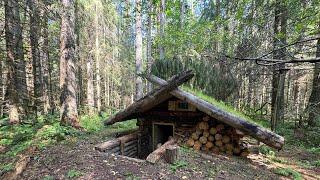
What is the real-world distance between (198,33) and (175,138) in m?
10.4

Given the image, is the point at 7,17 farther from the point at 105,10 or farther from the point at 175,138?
the point at 105,10

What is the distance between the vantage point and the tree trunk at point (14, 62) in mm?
10041

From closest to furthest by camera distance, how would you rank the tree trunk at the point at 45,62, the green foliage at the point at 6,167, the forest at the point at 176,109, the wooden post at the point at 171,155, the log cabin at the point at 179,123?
the forest at the point at 176,109 < the wooden post at the point at 171,155 < the green foliage at the point at 6,167 < the log cabin at the point at 179,123 < the tree trunk at the point at 45,62

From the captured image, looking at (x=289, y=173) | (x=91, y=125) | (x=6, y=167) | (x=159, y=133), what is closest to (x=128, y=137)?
(x=159, y=133)

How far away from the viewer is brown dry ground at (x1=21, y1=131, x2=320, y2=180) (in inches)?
225

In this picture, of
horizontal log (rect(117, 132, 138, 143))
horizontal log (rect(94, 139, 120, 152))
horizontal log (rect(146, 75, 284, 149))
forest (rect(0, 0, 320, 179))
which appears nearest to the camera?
forest (rect(0, 0, 320, 179))

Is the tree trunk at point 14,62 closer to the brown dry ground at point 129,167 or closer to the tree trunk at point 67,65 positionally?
the tree trunk at point 67,65

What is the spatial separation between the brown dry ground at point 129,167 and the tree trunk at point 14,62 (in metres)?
4.12

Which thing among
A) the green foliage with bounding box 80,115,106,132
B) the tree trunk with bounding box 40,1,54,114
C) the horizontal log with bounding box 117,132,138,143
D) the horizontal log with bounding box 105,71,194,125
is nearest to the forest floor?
the horizontal log with bounding box 117,132,138,143

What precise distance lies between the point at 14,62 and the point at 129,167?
707cm

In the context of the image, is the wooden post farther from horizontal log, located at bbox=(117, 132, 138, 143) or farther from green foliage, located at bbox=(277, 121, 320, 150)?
green foliage, located at bbox=(277, 121, 320, 150)

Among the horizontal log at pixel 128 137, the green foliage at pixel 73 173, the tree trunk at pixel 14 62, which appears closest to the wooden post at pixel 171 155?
the green foliage at pixel 73 173

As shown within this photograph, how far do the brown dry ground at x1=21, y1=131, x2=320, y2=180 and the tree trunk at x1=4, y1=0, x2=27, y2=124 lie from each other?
13.5 feet

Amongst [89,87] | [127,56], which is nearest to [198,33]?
[89,87]
